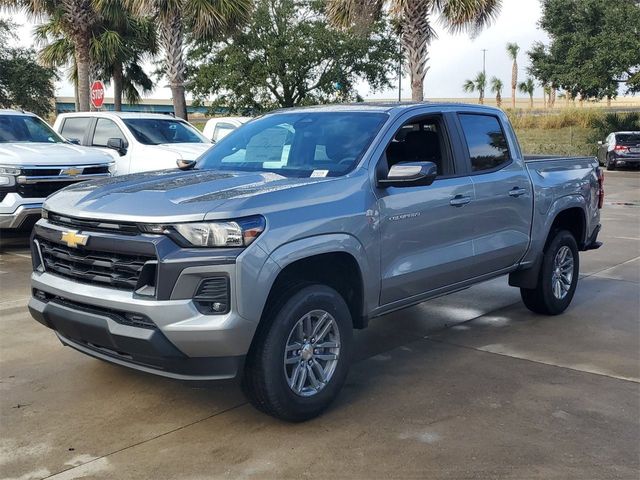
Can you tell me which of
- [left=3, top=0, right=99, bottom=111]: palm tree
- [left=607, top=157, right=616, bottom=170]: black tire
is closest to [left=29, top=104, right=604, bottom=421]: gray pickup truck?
[left=3, top=0, right=99, bottom=111]: palm tree

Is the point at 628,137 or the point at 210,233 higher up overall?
the point at 210,233

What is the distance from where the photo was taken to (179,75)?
19297mm

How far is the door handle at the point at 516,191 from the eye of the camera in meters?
5.91

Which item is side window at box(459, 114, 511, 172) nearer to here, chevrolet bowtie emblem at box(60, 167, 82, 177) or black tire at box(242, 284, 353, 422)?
black tire at box(242, 284, 353, 422)

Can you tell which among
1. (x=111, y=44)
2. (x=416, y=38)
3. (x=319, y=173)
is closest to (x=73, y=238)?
(x=319, y=173)

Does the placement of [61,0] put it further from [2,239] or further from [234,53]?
[234,53]

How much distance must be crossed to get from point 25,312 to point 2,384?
1.95 meters

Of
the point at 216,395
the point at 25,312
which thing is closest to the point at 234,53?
the point at 25,312

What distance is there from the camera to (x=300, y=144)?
508cm

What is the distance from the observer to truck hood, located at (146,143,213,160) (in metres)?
11.6

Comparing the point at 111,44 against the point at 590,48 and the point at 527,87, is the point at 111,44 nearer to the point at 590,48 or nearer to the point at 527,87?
the point at 590,48

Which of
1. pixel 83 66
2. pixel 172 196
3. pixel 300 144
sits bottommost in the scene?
pixel 172 196

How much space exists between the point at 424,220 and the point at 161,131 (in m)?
8.55

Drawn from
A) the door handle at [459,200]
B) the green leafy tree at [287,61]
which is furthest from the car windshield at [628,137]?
the door handle at [459,200]
